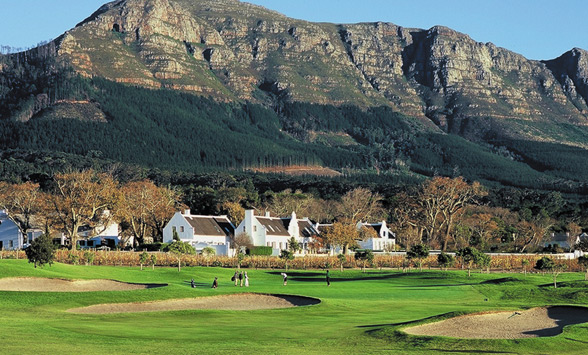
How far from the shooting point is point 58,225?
124 metres

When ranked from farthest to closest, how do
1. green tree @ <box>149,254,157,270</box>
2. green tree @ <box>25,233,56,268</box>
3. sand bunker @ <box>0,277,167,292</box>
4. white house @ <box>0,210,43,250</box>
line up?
white house @ <box>0,210,43,250</box> < green tree @ <box>149,254,157,270</box> < green tree @ <box>25,233,56,268</box> < sand bunker @ <box>0,277,167,292</box>

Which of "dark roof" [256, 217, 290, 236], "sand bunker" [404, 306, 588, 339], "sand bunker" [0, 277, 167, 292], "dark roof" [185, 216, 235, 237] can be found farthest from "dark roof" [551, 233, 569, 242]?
"sand bunker" [404, 306, 588, 339]

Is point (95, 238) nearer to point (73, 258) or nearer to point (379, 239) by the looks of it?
point (379, 239)

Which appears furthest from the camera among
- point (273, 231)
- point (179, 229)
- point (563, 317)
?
point (273, 231)

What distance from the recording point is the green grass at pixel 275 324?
33.5m

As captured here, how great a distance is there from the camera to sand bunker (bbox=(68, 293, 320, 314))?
4894 centimetres

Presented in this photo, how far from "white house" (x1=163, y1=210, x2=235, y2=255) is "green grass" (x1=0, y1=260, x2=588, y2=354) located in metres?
55.8

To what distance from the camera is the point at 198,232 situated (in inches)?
4968

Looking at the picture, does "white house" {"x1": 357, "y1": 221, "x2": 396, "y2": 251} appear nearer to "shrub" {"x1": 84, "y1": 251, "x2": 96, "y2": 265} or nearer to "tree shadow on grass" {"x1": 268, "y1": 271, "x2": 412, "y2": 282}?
"tree shadow on grass" {"x1": 268, "y1": 271, "x2": 412, "y2": 282}

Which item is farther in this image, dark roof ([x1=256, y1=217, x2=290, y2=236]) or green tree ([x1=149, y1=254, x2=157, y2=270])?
dark roof ([x1=256, y1=217, x2=290, y2=236])

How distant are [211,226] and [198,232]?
4.11 metres

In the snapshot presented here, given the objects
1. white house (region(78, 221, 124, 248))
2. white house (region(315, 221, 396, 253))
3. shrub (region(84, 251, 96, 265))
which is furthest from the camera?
white house (region(315, 221, 396, 253))

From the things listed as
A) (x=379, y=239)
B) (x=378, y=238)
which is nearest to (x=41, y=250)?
(x=378, y=238)

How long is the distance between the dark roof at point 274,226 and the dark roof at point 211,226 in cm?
506
